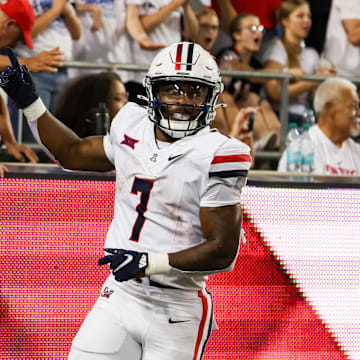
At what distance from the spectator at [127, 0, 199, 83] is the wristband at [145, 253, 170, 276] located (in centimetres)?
325

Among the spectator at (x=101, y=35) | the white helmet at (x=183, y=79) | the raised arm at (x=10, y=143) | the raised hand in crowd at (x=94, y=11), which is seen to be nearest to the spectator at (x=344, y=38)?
the spectator at (x=101, y=35)

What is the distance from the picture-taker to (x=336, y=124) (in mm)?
5051

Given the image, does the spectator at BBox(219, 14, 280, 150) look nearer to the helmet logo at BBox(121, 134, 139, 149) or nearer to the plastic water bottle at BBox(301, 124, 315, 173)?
the plastic water bottle at BBox(301, 124, 315, 173)

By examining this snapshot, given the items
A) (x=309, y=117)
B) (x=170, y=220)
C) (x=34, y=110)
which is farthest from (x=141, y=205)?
(x=309, y=117)

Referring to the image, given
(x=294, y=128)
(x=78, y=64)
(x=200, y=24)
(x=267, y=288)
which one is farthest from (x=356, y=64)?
(x=267, y=288)

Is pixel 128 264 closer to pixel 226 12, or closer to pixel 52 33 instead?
pixel 52 33

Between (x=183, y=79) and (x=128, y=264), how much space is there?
636mm

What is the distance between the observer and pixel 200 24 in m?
5.30

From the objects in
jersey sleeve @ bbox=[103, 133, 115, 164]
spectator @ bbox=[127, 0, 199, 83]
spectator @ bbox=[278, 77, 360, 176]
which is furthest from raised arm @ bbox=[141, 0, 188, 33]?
jersey sleeve @ bbox=[103, 133, 115, 164]

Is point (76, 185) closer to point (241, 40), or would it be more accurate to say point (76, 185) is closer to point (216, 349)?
point (216, 349)

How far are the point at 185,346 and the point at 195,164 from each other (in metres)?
0.58

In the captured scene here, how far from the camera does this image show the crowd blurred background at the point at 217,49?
15.0ft

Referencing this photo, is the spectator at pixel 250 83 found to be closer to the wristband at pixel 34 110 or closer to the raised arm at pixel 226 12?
the raised arm at pixel 226 12

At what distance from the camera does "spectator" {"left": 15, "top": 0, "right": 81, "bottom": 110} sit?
4711 mm
